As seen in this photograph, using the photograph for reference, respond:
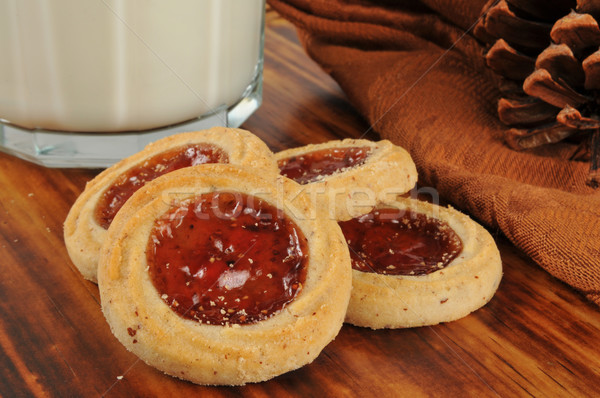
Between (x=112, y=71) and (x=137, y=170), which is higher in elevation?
(x=112, y=71)

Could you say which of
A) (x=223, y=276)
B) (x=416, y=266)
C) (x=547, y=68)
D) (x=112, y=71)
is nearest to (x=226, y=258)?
(x=223, y=276)

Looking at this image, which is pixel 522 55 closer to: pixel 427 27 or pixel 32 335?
pixel 427 27

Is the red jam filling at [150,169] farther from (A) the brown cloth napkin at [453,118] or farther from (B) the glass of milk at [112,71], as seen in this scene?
(A) the brown cloth napkin at [453,118]

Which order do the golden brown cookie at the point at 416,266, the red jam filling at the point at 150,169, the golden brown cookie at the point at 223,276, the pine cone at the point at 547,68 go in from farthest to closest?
1. the pine cone at the point at 547,68
2. the red jam filling at the point at 150,169
3. the golden brown cookie at the point at 416,266
4. the golden brown cookie at the point at 223,276

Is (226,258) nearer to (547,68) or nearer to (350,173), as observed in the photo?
(350,173)

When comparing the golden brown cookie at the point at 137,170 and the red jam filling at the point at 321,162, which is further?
the red jam filling at the point at 321,162

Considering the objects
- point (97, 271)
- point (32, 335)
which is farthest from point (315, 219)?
point (32, 335)

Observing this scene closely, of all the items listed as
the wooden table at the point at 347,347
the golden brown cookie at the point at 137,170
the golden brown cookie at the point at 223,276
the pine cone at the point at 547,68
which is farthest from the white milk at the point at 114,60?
the pine cone at the point at 547,68

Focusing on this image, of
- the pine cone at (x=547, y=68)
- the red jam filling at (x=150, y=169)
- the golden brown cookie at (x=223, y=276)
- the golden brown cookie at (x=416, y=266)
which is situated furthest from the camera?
the pine cone at (x=547, y=68)
